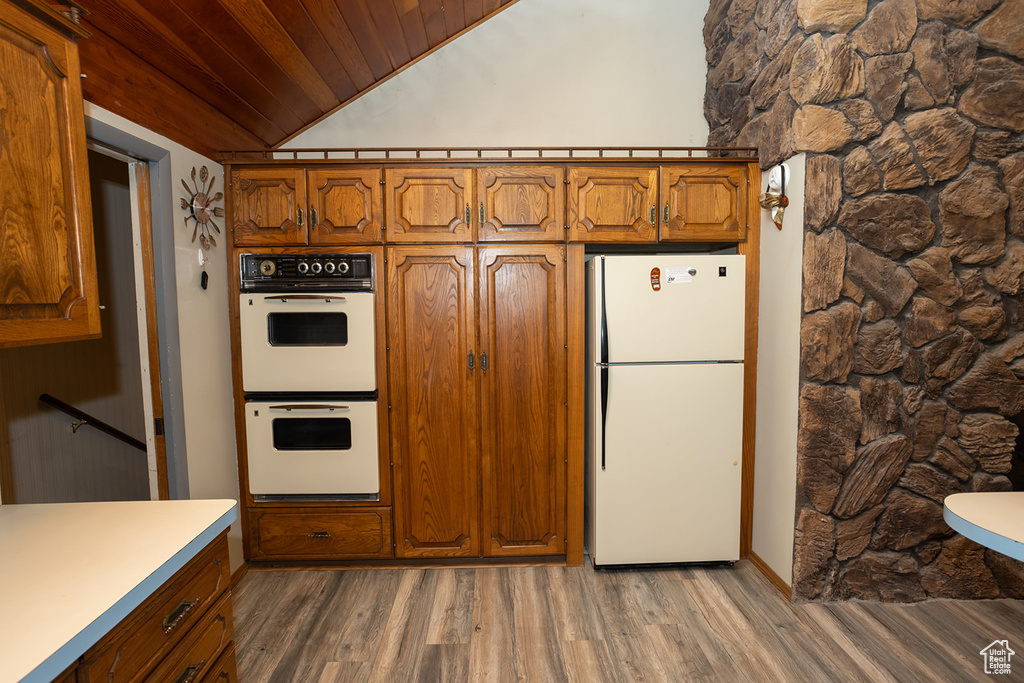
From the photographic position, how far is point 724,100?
279 cm

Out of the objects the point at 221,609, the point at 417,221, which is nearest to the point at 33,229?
the point at 221,609

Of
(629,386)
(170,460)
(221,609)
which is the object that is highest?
(629,386)

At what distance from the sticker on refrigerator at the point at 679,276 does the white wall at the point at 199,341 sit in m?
2.28

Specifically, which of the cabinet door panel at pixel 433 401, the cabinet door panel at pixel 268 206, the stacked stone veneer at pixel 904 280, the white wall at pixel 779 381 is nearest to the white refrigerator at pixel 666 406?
the white wall at pixel 779 381

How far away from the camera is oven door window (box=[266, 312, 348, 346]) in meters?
2.43

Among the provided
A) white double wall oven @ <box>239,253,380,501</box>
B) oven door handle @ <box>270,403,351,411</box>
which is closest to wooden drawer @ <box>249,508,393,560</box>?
white double wall oven @ <box>239,253,380,501</box>

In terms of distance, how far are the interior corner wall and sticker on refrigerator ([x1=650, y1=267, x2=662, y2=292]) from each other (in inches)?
45.8

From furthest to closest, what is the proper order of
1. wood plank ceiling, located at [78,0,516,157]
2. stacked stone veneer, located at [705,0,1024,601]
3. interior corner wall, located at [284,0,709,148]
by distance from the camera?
interior corner wall, located at [284,0,709,148]
stacked stone veneer, located at [705,0,1024,601]
wood plank ceiling, located at [78,0,516,157]

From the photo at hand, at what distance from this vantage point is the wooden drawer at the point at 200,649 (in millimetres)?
1074

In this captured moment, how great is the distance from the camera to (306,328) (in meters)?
2.44

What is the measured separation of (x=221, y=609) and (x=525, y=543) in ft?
5.27

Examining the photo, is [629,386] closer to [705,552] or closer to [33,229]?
[705,552]

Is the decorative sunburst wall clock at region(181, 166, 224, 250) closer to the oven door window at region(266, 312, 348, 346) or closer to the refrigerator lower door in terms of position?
the oven door window at region(266, 312, 348, 346)

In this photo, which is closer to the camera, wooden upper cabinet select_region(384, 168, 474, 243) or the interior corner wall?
wooden upper cabinet select_region(384, 168, 474, 243)
